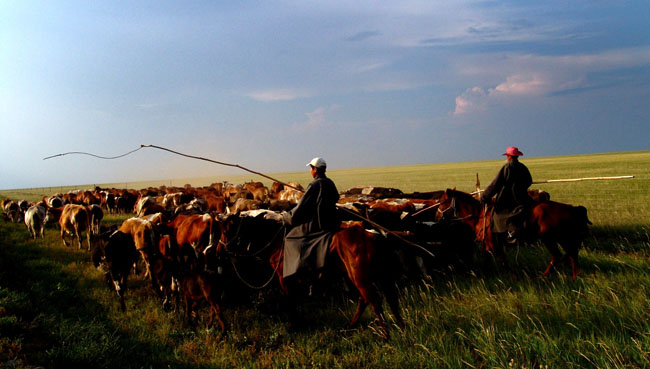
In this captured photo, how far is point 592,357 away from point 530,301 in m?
1.66

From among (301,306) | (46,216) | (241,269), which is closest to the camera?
(301,306)

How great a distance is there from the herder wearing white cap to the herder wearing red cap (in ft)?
14.1

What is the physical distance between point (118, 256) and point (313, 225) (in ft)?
16.3

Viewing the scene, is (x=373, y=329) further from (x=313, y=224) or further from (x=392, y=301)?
(x=313, y=224)

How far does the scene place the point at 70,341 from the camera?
5.50 meters

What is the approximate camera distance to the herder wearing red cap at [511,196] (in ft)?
25.8

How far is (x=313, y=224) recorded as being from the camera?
5.72 metres

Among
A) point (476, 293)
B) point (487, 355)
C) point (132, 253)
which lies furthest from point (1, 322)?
point (476, 293)

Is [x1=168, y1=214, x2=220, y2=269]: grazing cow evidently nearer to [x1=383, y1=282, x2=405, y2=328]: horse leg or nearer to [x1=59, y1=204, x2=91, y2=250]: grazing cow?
[x1=383, y1=282, x2=405, y2=328]: horse leg

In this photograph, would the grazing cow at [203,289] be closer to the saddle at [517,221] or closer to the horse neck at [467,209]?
the horse neck at [467,209]

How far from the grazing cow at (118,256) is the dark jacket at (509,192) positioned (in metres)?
8.11

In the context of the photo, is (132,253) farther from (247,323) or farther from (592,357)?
(592,357)

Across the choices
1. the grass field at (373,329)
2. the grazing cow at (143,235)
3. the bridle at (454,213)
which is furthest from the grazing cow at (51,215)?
the bridle at (454,213)

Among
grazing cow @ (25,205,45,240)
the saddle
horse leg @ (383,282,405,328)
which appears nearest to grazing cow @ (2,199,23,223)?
grazing cow @ (25,205,45,240)
